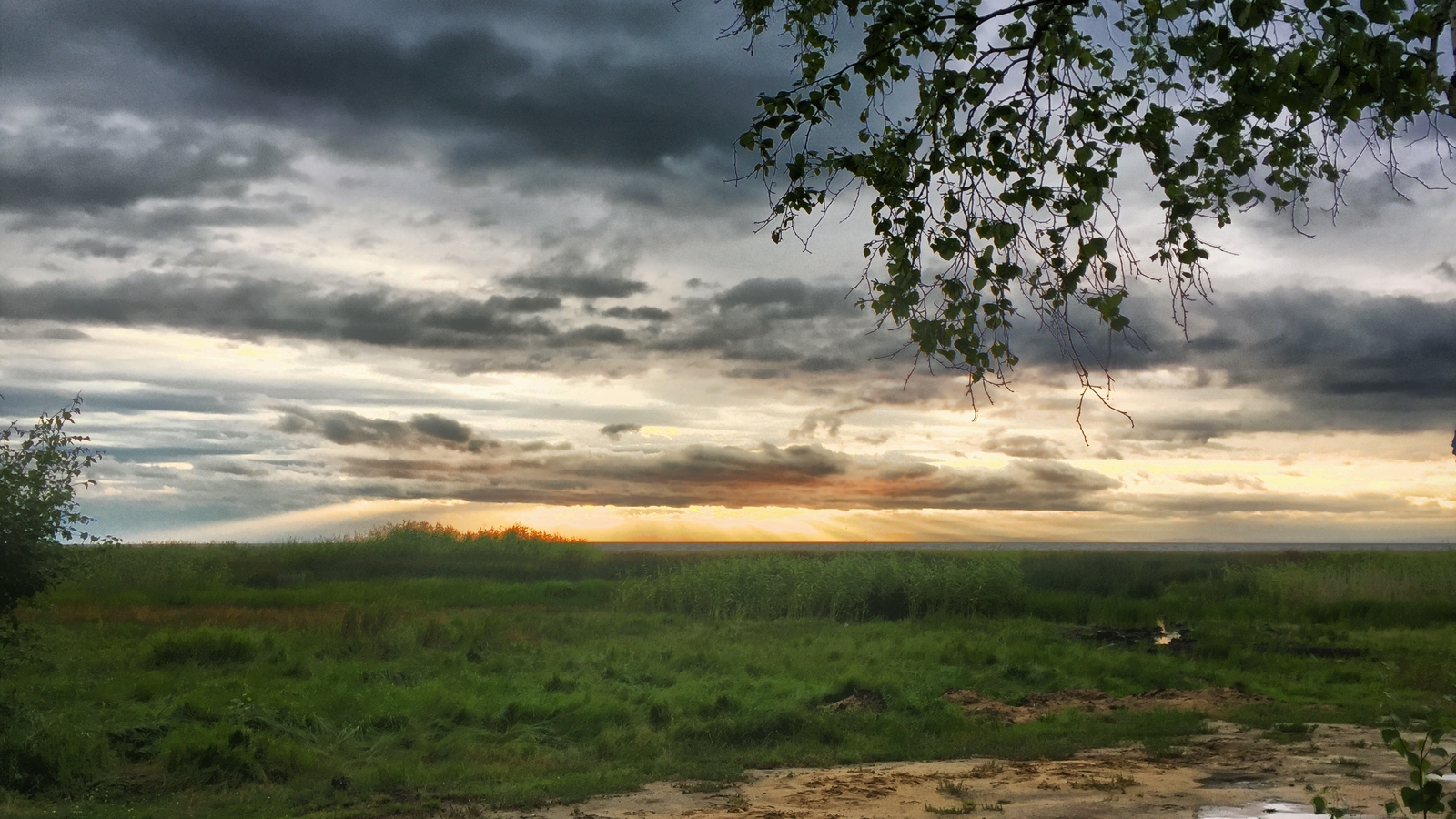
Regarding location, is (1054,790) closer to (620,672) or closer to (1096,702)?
(1096,702)

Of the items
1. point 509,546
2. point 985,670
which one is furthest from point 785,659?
point 509,546

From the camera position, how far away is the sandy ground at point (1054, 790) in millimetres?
9195

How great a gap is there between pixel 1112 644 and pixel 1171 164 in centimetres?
1960

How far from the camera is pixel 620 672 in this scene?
17438 millimetres

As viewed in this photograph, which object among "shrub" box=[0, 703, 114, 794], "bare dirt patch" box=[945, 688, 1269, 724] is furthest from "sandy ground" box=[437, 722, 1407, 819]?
"shrub" box=[0, 703, 114, 794]

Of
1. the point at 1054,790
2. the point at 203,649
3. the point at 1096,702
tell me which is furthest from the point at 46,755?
the point at 1096,702

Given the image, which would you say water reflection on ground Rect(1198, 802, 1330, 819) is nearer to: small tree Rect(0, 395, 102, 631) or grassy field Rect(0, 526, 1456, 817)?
→ grassy field Rect(0, 526, 1456, 817)

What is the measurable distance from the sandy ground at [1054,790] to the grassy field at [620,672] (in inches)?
33.7

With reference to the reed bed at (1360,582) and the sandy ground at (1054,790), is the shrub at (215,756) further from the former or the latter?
the reed bed at (1360,582)

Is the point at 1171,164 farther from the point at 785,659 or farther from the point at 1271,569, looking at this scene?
the point at 1271,569

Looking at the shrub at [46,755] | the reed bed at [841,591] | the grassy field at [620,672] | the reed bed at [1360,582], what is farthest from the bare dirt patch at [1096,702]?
the reed bed at [1360,582]

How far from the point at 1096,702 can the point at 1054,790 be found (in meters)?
6.94

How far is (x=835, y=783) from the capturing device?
1080 centimetres

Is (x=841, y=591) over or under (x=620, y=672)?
over
